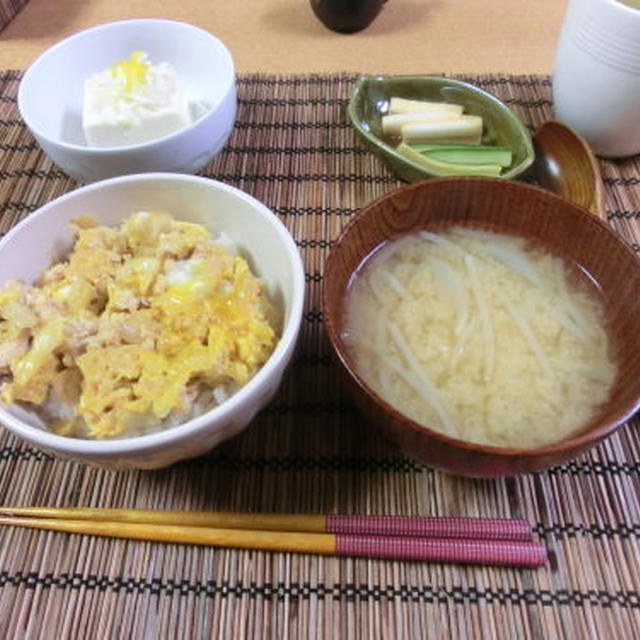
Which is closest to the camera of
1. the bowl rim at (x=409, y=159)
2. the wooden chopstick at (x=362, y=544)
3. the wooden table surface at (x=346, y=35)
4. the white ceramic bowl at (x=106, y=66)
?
the wooden chopstick at (x=362, y=544)

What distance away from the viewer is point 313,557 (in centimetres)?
87

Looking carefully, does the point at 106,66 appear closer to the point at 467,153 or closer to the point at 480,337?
the point at 467,153

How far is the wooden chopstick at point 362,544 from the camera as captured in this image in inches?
33.6

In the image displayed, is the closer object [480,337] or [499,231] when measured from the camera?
[480,337]

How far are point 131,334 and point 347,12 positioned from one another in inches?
53.9

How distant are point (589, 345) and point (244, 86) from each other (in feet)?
3.79

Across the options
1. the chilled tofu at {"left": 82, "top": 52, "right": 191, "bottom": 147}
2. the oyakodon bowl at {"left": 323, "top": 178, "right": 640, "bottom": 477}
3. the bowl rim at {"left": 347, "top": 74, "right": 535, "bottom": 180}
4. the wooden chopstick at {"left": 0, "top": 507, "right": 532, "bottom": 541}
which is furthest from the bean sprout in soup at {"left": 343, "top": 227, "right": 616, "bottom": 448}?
the chilled tofu at {"left": 82, "top": 52, "right": 191, "bottom": 147}

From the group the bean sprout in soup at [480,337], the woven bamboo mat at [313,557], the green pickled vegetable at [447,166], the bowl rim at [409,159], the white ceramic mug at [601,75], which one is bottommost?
the woven bamboo mat at [313,557]

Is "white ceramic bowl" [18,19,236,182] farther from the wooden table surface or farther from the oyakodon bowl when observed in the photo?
the oyakodon bowl

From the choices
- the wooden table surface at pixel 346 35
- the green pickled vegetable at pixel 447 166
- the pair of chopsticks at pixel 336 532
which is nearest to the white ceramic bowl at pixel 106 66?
the wooden table surface at pixel 346 35

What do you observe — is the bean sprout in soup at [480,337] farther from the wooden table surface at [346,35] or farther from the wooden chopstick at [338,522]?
the wooden table surface at [346,35]

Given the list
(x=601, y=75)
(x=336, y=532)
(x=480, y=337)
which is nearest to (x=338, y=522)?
(x=336, y=532)

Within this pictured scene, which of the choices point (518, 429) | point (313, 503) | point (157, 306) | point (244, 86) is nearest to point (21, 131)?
point (244, 86)

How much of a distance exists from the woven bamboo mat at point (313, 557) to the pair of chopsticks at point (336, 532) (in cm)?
2
